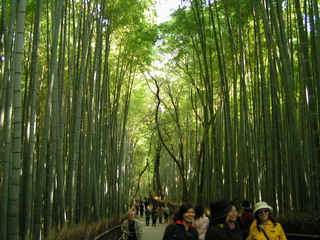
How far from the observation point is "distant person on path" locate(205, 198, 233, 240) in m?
1.93

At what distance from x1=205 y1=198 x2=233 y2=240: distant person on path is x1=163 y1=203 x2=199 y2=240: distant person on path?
54 centimetres

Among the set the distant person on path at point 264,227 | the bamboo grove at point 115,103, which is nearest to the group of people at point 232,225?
the distant person on path at point 264,227

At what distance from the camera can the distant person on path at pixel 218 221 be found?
6.33 feet

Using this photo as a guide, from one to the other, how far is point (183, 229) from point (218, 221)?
0.61 meters

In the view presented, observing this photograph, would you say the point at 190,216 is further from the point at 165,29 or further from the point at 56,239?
the point at 165,29

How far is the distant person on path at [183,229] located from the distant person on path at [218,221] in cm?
54

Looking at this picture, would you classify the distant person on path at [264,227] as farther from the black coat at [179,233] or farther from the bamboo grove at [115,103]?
the bamboo grove at [115,103]

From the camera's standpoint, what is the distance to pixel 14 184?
3211 millimetres

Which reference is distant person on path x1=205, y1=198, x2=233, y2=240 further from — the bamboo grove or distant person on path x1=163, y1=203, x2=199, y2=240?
the bamboo grove

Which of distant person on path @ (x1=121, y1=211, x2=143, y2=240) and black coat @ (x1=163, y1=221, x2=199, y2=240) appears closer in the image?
black coat @ (x1=163, y1=221, x2=199, y2=240)

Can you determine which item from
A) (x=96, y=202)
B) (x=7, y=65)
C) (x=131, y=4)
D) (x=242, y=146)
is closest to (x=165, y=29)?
(x=131, y=4)

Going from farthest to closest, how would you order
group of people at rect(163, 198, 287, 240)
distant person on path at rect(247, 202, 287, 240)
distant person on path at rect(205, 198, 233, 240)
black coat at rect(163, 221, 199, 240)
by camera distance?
black coat at rect(163, 221, 199, 240) < distant person on path at rect(247, 202, 287, 240) < group of people at rect(163, 198, 287, 240) < distant person on path at rect(205, 198, 233, 240)

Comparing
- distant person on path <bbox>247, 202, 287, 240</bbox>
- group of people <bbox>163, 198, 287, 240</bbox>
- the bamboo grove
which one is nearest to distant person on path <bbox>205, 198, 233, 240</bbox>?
group of people <bbox>163, 198, 287, 240</bbox>

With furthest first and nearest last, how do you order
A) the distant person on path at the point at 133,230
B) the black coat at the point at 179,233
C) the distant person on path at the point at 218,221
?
the distant person on path at the point at 133,230, the black coat at the point at 179,233, the distant person on path at the point at 218,221
